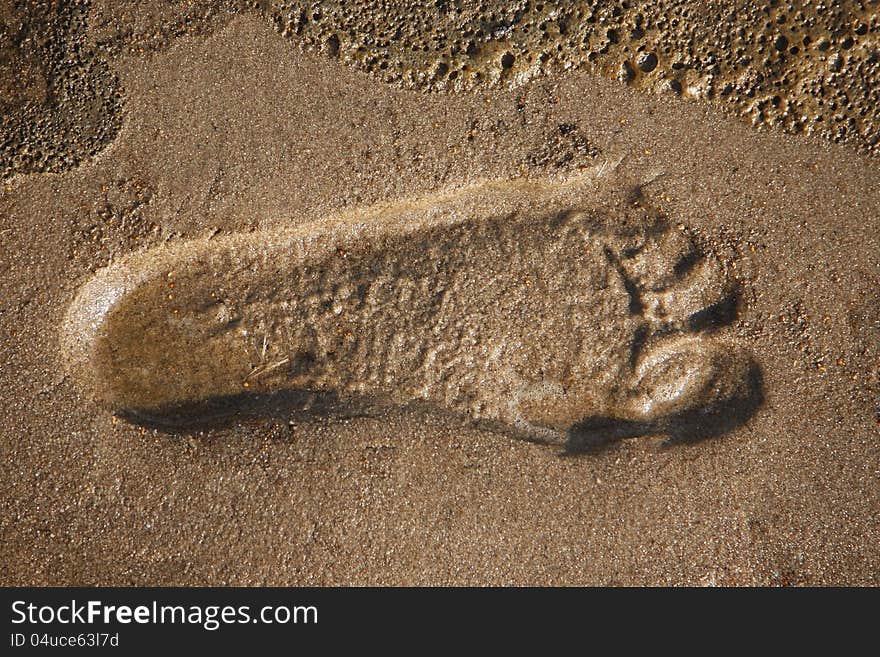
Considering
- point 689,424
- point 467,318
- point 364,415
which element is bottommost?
point 689,424

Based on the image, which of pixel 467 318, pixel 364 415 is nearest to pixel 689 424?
pixel 467 318

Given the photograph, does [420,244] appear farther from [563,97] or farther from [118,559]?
[118,559]

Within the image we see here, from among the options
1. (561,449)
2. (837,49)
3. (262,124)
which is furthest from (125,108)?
(837,49)

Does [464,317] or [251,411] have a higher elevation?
[464,317]

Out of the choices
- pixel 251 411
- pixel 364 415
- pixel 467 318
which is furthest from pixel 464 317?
pixel 251 411

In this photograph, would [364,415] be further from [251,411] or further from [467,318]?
[467,318]

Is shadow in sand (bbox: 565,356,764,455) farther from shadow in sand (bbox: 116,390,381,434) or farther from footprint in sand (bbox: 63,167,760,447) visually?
shadow in sand (bbox: 116,390,381,434)

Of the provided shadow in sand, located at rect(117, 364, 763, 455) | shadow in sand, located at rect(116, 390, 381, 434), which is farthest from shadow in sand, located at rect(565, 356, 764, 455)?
shadow in sand, located at rect(116, 390, 381, 434)
